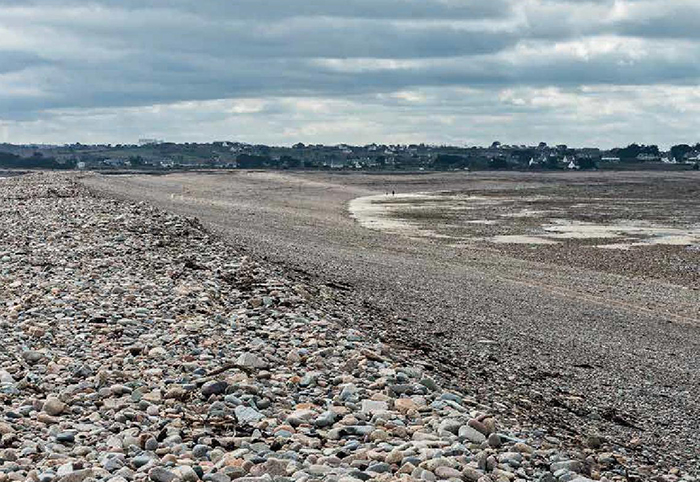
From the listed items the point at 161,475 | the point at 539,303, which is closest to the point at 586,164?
the point at 539,303

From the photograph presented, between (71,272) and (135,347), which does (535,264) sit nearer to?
(71,272)

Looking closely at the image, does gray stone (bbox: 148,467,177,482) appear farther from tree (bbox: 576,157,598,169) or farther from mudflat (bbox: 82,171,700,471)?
tree (bbox: 576,157,598,169)

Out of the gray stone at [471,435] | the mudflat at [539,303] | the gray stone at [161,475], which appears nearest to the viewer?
the gray stone at [161,475]

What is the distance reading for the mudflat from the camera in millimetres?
11961

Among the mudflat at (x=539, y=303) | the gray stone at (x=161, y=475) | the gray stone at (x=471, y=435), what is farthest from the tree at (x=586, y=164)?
the gray stone at (x=161, y=475)

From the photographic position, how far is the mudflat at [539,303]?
12.0 meters

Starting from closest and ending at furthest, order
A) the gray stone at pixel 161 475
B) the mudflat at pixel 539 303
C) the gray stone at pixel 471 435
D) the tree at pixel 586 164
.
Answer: the gray stone at pixel 161 475, the gray stone at pixel 471 435, the mudflat at pixel 539 303, the tree at pixel 586 164

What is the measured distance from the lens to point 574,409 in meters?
11.8

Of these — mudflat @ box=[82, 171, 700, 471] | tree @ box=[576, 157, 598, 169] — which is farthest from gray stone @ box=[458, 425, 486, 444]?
tree @ box=[576, 157, 598, 169]

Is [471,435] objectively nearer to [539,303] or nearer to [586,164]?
[539,303]

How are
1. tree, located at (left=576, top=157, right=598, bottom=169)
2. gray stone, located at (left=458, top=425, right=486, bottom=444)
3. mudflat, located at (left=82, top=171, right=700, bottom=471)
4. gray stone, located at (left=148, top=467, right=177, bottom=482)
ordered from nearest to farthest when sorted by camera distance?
gray stone, located at (left=148, top=467, right=177, bottom=482)
gray stone, located at (left=458, top=425, right=486, bottom=444)
mudflat, located at (left=82, top=171, right=700, bottom=471)
tree, located at (left=576, top=157, right=598, bottom=169)

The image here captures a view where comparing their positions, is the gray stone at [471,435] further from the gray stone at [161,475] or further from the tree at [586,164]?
the tree at [586,164]

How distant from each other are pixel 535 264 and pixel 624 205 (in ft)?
122

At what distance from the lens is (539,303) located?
22.1 meters
